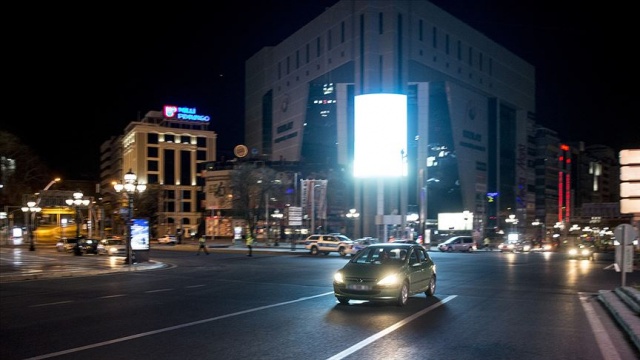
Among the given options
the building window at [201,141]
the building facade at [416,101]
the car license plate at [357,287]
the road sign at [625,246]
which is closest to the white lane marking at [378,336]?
the car license plate at [357,287]

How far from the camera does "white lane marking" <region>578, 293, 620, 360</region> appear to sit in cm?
888

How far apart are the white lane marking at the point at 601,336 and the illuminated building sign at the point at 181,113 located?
108484mm

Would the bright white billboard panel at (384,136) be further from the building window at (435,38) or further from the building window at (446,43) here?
the building window at (446,43)

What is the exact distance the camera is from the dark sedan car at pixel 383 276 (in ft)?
44.2

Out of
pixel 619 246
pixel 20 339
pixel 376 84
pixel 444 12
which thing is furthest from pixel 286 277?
pixel 444 12

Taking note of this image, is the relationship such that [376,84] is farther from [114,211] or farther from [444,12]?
[114,211]

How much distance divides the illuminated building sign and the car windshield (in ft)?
348

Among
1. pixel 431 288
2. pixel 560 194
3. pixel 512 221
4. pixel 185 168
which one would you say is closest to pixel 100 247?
pixel 431 288

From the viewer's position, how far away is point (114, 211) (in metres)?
94.8

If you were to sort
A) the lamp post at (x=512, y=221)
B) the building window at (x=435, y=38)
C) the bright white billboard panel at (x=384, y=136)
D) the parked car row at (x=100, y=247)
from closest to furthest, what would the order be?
the parked car row at (x=100, y=247)
the bright white billboard panel at (x=384, y=136)
the building window at (x=435, y=38)
the lamp post at (x=512, y=221)

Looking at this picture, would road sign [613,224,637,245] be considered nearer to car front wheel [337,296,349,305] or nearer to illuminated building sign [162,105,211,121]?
car front wheel [337,296,349,305]

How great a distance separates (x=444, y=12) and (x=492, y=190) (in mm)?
36901

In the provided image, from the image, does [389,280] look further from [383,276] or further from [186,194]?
[186,194]

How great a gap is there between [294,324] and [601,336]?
5.58 metres
